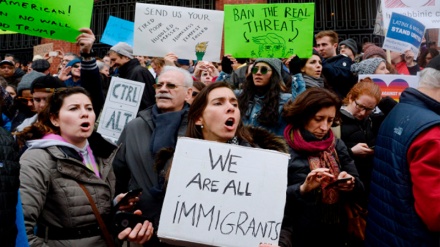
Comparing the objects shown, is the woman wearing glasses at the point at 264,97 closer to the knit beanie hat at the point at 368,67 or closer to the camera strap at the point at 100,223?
the knit beanie hat at the point at 368,67

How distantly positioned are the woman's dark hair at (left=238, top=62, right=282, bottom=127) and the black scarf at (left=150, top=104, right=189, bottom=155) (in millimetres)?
1287

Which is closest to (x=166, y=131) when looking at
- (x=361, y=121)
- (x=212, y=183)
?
(x=212, y=183)

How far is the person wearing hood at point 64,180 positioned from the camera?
3088 millimetres

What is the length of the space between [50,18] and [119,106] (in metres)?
1.28

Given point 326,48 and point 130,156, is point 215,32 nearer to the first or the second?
point 326,48

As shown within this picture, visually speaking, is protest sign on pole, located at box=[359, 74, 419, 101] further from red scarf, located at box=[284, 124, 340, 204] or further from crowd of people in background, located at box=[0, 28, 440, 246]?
red scarf, located at box=[284, 124, 340, 204]

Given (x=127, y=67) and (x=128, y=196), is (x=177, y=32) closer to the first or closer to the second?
(x=127, y=67)

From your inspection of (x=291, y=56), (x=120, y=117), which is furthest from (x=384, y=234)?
(x=120, y=117)

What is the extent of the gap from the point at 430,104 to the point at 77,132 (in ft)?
7.68

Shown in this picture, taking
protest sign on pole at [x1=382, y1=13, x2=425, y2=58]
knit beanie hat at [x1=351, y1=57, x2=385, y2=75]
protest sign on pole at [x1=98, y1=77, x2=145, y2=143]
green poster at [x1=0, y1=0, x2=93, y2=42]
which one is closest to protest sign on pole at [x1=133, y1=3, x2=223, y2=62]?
protest sign on pole at [x1=98, y1=77, x2=145, y2=143]

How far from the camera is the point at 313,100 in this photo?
3.87 metres

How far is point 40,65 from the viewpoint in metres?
9.42

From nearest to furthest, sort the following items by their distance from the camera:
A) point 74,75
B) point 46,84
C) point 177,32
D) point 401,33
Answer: point 46,84 < point 177,32 < point 401,33 < point 74,75

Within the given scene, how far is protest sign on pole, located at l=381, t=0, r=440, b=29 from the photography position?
6828 millimetres
